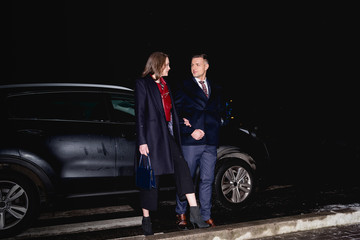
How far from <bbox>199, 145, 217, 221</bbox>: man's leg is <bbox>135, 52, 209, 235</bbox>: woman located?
30 centimetres

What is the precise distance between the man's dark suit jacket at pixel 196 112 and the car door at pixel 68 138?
96cm

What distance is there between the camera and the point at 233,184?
201 inches

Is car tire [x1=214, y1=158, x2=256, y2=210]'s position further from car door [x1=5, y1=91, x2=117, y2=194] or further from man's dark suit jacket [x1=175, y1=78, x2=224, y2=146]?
car door [x1=5, y1=91, x2=117, y2=194]

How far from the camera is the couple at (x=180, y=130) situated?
12.1 ft

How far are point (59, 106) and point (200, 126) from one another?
175 centimetres

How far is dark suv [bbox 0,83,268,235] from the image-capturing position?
4012mm

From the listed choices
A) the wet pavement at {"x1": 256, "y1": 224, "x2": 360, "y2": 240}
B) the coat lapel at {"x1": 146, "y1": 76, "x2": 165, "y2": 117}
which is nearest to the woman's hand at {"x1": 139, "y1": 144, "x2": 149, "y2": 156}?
the coat lapel at {"x1": 146, "y1": 76, "x2": 165, "y2": 117}

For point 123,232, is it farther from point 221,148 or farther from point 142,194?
point 221,148

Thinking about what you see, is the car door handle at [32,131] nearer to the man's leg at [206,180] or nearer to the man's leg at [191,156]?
the man's leg at [191,156]

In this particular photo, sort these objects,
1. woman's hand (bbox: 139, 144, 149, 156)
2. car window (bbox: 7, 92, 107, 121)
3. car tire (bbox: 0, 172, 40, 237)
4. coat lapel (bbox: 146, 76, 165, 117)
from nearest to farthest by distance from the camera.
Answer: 1. woman's hand (bbox: 139, 144, 149, 156)
2. coat lapel (bbox: 146, 76, 165, 117)
3. car tire (bbox: 0, 172, 40, 237)
4. car window (bbox: 7, 92, 107, 121)

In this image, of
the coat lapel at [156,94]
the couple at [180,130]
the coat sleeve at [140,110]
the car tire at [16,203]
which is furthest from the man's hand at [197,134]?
the car tire at [16,203]

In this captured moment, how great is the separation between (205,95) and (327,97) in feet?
42.9

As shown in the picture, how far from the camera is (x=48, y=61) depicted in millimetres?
13797

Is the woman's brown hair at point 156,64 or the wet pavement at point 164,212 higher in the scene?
the woman's brown hair at point 156,64
